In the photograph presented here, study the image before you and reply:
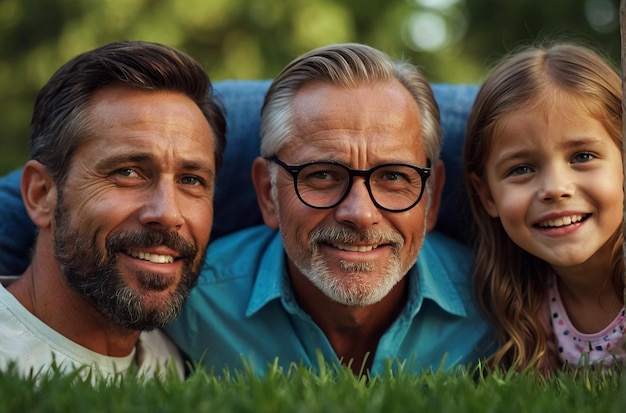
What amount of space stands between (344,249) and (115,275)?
2.89 feet

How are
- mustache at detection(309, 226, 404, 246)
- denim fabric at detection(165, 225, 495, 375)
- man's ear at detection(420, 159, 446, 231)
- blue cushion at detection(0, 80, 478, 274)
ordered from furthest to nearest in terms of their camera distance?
blue cushion at detection(0, 80, 478, 274)
man's ear at detection(420, 159, 446, 231)
denim fabric at detection(165, 225, 495, 375)
mustache at detection(309, 226, 404, 246)

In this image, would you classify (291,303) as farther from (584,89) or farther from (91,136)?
(584,89)

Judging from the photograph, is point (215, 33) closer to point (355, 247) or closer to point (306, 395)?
point (355, 247)

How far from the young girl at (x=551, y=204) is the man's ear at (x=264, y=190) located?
87cm

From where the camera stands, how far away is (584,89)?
3.47m

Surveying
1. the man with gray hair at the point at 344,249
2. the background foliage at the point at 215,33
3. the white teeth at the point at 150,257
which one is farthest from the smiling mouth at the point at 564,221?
the background foliage at the point at 215,33

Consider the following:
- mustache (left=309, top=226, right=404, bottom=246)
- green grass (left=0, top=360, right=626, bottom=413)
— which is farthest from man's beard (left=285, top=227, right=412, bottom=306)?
green grass (left=0, top=360, right=626, bottom=413)

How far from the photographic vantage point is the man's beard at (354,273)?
3.43m

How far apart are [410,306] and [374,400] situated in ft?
5.07

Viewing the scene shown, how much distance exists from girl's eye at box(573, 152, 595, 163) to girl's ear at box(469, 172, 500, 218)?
0.41 metres

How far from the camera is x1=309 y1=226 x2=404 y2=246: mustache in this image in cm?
340

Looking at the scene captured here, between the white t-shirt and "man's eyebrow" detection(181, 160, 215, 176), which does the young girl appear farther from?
the white t-shirt

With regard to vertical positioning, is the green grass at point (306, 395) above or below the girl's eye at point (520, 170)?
below

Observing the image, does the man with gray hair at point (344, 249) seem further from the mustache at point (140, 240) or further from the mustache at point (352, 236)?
the mustache at point (140, 240)
